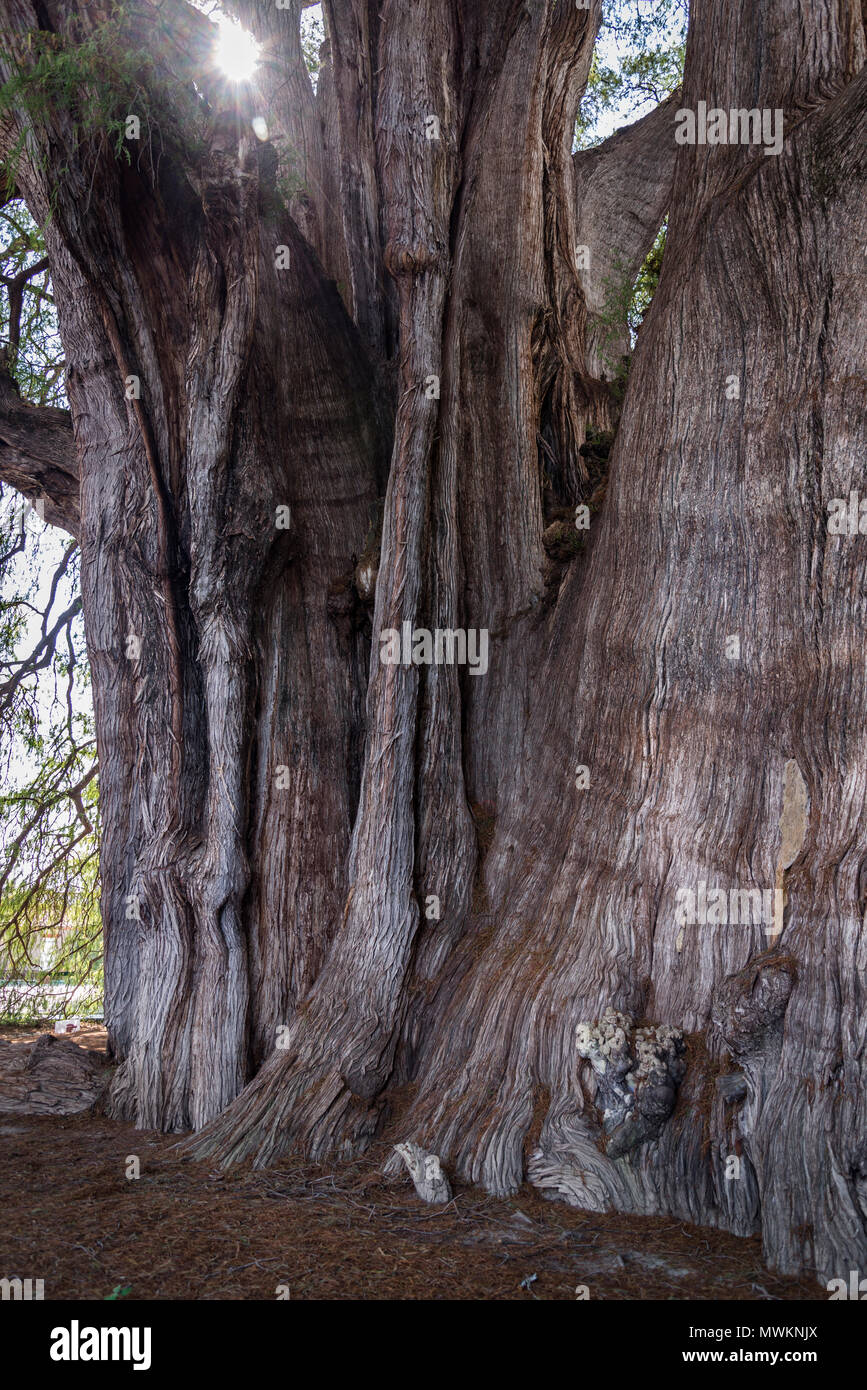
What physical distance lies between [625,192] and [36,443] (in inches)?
183

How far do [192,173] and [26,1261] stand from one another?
184 inches

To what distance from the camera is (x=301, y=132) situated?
612 cm

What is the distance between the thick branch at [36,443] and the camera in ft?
20.6

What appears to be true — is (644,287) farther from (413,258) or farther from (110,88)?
(110,88)

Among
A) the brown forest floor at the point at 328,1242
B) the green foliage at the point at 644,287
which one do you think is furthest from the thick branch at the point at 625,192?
the brown forest floor at the point at 328,1242

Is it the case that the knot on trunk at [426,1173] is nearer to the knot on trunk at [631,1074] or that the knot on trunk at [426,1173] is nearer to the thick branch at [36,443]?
the knot on trunk at [631,1074]

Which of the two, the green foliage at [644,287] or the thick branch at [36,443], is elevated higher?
the green foliage at [644,287]

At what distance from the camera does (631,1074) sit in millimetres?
3555

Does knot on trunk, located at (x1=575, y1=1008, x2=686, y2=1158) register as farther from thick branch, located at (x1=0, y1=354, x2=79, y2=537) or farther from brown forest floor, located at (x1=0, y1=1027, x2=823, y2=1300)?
thick branch, located at (x1=0, y1=354, x2=79, y2=537)

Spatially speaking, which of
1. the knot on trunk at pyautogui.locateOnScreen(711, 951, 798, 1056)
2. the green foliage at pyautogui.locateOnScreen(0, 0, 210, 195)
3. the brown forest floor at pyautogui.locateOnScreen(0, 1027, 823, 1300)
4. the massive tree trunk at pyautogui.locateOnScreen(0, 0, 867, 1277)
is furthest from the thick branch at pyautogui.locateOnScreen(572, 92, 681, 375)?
the brown forest floor at pyautogui.locateOnScreen(0, 1027, 823, 1300)

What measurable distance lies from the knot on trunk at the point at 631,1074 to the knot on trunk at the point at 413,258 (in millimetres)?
3572

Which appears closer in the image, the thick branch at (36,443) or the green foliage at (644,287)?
the thick branch at (36,443)

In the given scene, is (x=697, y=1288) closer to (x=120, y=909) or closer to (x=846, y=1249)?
(x=846, y=1249)

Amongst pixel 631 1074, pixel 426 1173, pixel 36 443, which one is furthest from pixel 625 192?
pixel 426 1173
